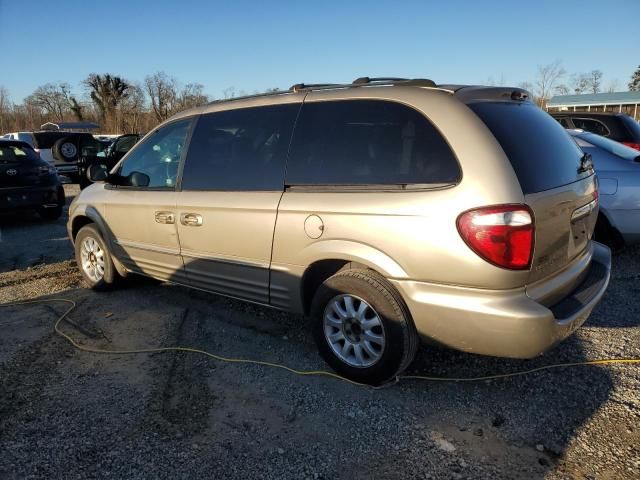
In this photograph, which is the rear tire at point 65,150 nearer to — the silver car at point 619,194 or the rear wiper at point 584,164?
the silver car at point 619,194

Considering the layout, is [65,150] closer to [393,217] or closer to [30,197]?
[30,197]

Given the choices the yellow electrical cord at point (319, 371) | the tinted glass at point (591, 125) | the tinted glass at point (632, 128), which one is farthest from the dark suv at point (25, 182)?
the tinted glass at point (632, 128)

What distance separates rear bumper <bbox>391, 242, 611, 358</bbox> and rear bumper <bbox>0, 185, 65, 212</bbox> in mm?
8267

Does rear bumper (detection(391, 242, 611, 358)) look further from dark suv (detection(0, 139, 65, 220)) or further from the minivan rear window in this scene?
dark suv (detection(0, 139, 65, 220))

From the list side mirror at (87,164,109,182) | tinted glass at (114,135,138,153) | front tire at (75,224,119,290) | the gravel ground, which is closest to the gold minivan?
the gravel ground

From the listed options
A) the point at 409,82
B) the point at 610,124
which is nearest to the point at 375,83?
the point at 409,82

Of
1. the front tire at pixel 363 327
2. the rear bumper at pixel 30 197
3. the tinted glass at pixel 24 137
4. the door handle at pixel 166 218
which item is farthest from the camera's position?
the tinted glass at pixel 24 137

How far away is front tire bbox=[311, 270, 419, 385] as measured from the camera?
2838mm

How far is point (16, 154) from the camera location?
8.77 meters

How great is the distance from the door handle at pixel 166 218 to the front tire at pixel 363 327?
158 cm

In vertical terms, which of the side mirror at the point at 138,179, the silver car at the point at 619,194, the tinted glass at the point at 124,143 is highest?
the tinted glass at the point at 124,143

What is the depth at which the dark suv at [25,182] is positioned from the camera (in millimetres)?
8445

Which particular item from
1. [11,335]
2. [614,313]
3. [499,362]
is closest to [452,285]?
[499,362]

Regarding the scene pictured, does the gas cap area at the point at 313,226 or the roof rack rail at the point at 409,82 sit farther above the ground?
the roof rack rail at the point at 409,82
